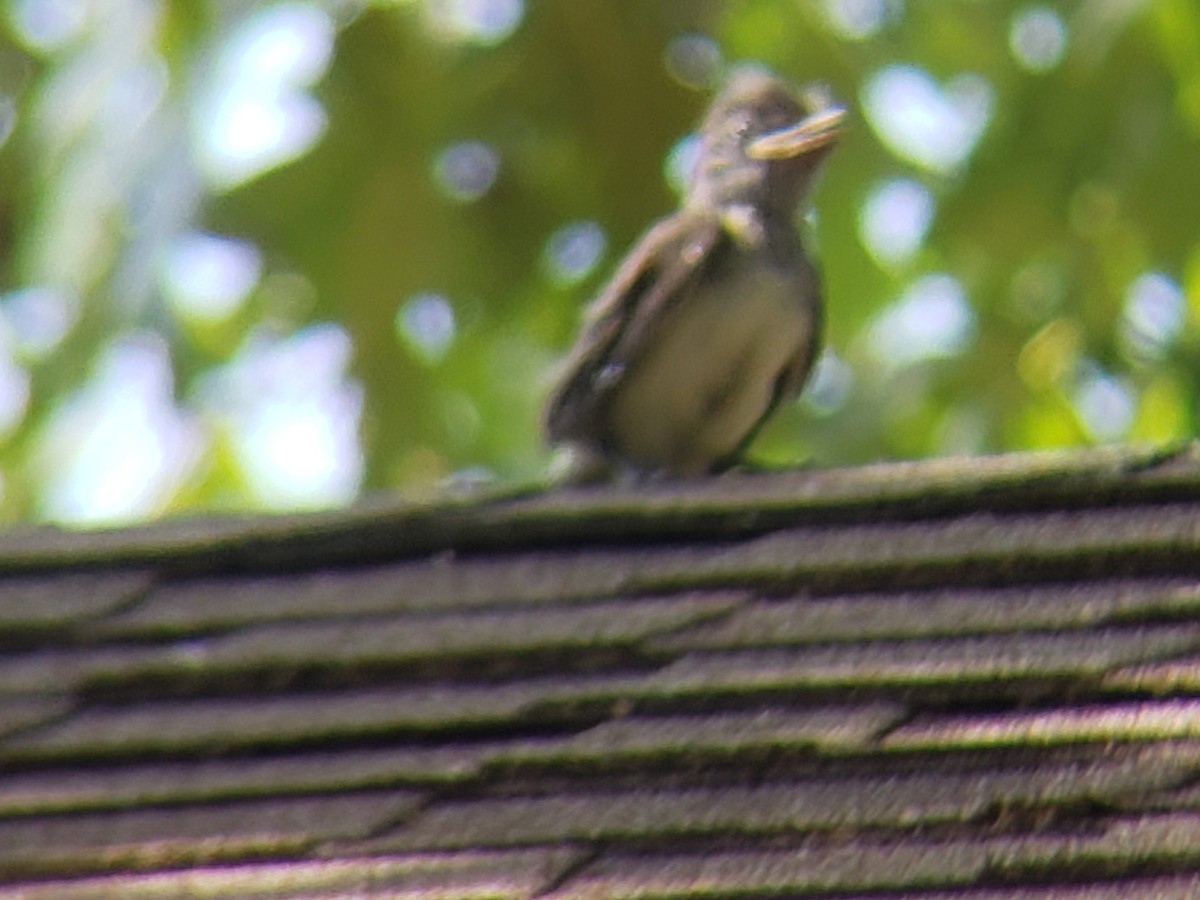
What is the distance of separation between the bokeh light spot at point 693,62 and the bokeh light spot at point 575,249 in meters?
0.51

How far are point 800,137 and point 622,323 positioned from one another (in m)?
0.46

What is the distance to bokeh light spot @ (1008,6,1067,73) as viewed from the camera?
517 cm

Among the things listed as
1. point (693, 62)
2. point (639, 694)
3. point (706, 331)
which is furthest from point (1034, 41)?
point (639, 694)

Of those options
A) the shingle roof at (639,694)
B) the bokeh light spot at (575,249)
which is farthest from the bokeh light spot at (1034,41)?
the shingle roof at (639,694)

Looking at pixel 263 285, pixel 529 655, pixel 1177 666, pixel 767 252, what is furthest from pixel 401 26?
pixel 1177 666

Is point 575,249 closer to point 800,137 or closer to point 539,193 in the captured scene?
point 539,193

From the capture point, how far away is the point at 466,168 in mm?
5348

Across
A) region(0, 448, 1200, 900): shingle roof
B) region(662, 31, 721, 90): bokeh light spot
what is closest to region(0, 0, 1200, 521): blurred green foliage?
region(662, 31, 721, 90): bokeh light spot

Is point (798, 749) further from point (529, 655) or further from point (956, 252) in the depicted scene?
point (956, 252)

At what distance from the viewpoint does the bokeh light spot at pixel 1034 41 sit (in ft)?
17.0

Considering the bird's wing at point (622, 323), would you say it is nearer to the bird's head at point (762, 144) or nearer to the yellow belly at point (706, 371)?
the yellow belly at point (706, 371)

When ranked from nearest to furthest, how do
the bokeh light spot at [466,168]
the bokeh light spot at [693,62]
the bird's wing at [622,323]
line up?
the bird's wing at [622,323] < the bokeh light spot at [693,62] < the bokeh light spot at [466,168]

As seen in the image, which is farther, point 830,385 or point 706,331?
point 830,385

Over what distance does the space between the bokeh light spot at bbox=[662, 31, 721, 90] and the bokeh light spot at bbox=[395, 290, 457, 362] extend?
0.77 meters
